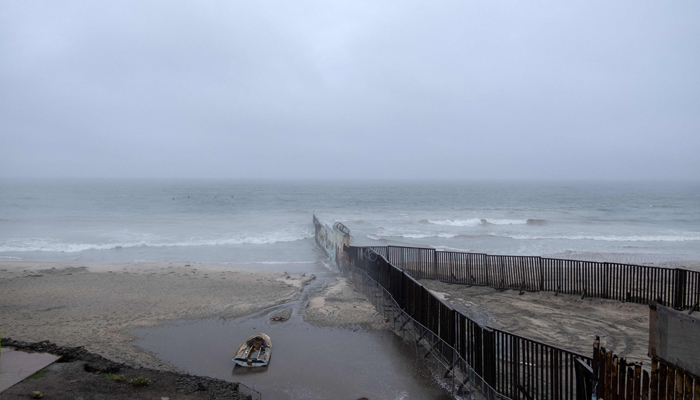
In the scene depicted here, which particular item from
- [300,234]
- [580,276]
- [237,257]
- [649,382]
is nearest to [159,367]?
[649,382]

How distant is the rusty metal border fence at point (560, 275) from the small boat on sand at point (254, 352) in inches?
296

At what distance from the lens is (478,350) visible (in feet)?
23.4

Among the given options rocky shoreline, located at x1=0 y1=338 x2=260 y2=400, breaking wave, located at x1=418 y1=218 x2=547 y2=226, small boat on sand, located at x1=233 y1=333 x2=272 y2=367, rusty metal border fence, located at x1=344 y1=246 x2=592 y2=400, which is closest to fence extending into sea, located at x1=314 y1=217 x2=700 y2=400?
rusty metal border fence, located at x1=344 y1=246 x2=592 y2=400

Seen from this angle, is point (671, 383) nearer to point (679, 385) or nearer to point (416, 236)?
point (679, 385)

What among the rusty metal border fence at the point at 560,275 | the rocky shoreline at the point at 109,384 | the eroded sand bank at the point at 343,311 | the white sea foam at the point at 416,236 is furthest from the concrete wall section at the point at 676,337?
the white sea foam at the point at 416,236

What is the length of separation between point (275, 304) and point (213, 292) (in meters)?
3.01

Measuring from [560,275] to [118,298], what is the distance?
1464cm

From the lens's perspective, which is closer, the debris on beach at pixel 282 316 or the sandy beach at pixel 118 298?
the sandy beach at pixel 118 298

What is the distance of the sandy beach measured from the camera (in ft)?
34.4

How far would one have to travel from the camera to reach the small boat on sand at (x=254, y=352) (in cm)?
880

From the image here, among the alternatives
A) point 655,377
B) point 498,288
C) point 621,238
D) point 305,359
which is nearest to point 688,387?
point 655,377

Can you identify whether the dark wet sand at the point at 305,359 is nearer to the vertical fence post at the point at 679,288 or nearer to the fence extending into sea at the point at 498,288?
the fence extending into sea at the point at 498,288

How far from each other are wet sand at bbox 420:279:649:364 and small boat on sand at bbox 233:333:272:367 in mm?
5514

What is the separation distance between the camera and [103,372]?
782 centimetres
